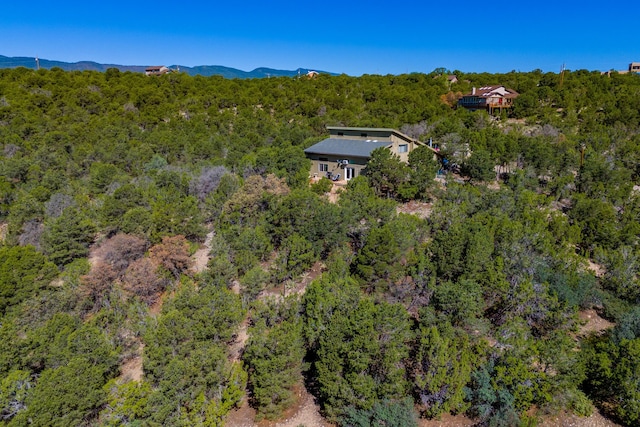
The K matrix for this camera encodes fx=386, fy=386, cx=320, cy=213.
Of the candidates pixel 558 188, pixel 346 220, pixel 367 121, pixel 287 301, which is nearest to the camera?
pixel 287 301

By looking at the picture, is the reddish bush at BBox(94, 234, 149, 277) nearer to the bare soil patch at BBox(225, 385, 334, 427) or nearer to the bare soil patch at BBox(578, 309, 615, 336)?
the bare soil patch at BBox(225, 385, 334, 427)

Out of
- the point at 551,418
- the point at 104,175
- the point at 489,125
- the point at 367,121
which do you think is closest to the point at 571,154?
the point at 489,125

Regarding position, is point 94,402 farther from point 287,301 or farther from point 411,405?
point 411,405

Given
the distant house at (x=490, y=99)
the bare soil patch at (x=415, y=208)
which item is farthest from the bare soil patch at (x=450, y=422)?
the distant house at (x=490, y=99)

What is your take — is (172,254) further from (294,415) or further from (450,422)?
(450,422)

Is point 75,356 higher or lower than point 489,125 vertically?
lower

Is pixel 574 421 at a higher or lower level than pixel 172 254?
lower

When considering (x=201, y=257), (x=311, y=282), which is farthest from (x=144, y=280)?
(x=311, y=282)

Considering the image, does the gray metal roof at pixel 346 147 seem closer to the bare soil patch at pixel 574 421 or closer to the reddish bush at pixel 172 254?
the reddish bush at pixel 172 254
